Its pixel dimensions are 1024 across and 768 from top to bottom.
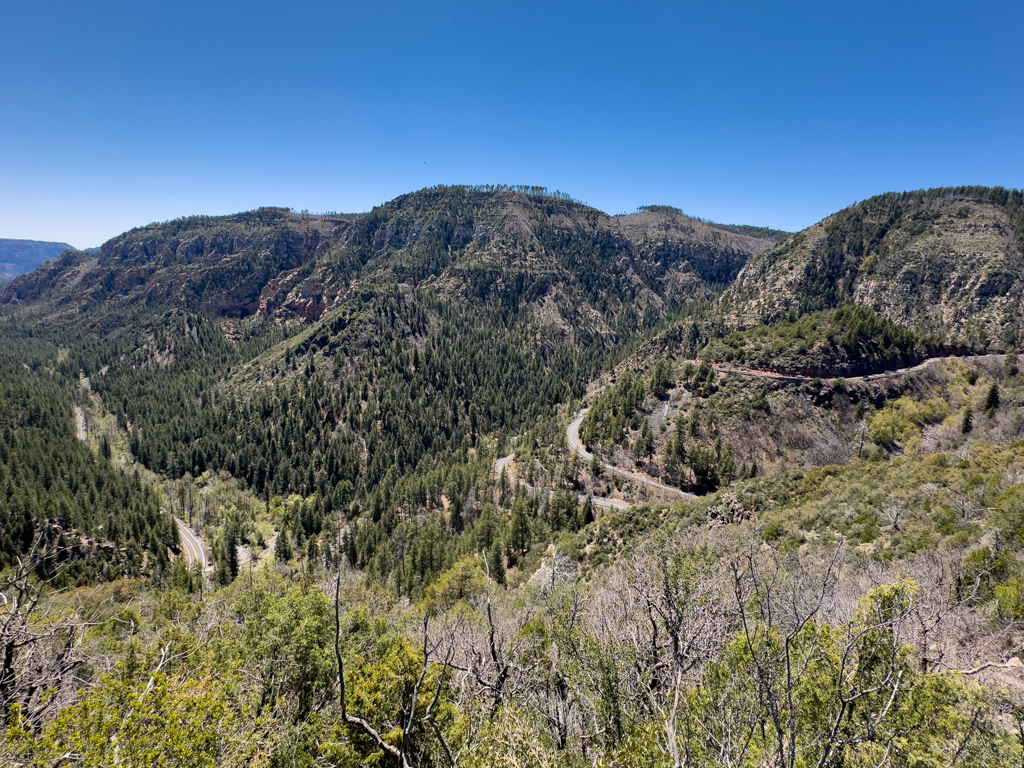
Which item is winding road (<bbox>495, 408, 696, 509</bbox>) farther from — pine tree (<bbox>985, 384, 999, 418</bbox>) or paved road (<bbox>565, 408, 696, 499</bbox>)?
pine tree (<bbox>985, 384, 999, 418</bbox>)

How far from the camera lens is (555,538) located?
62.1 m

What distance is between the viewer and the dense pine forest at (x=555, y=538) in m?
12.3

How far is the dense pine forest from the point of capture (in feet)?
40.3

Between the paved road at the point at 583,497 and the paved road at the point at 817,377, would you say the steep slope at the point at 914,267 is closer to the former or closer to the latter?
the paved road at the point at 817,377

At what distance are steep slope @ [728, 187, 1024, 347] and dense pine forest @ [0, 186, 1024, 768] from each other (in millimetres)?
1080

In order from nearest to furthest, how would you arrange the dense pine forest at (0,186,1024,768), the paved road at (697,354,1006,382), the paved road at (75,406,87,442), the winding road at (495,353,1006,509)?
1. the dense pine forest at (0,186,1024,768)
2. the winding road at (495,353,1006,509)
3. the paved road at (697,354,1006,382)
4. the paved road at (75,406,87,442)

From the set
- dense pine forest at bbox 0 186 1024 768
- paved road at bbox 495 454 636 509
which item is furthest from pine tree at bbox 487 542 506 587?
paved road at bbox 495 454 636 509

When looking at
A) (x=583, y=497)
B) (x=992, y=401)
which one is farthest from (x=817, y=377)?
(x=583, y=497)

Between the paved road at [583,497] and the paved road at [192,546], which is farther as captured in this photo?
the paved road at [192,546]

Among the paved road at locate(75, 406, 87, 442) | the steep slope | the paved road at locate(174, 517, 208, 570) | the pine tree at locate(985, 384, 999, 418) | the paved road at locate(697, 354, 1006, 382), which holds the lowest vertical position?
the paved road at locate(174, 517, 208, 570)

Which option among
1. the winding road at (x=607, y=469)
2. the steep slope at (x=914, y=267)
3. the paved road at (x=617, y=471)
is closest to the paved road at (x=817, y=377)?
the steep slope at (x=914, y=267)

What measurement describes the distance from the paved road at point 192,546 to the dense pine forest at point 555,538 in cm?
173

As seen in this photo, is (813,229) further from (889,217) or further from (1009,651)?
(1009,651)

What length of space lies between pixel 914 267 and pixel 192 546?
22010 centimetres
